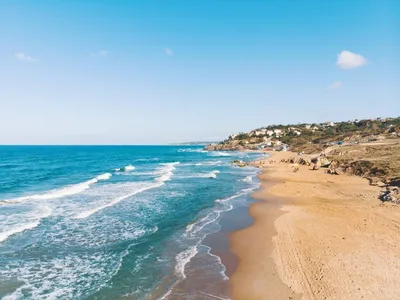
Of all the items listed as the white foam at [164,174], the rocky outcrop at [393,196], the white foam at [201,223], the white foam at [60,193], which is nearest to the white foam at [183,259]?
the white foam at [201,223]

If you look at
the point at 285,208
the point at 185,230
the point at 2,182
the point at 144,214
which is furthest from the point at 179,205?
the point at 2,182

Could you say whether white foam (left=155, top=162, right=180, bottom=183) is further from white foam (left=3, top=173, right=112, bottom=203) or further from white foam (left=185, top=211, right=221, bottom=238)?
white foam (left=185, top=211, right=221, bottom=238)

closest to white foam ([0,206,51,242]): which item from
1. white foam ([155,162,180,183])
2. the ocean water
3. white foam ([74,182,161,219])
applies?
the ocean water

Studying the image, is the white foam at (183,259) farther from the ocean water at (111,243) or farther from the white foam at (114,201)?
the white foam at (114,201)

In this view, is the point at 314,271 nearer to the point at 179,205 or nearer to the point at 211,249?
the point at 211,249

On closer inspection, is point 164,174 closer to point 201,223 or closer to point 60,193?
point 60,193

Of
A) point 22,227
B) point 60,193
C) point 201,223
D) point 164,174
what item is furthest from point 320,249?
point 164,174
